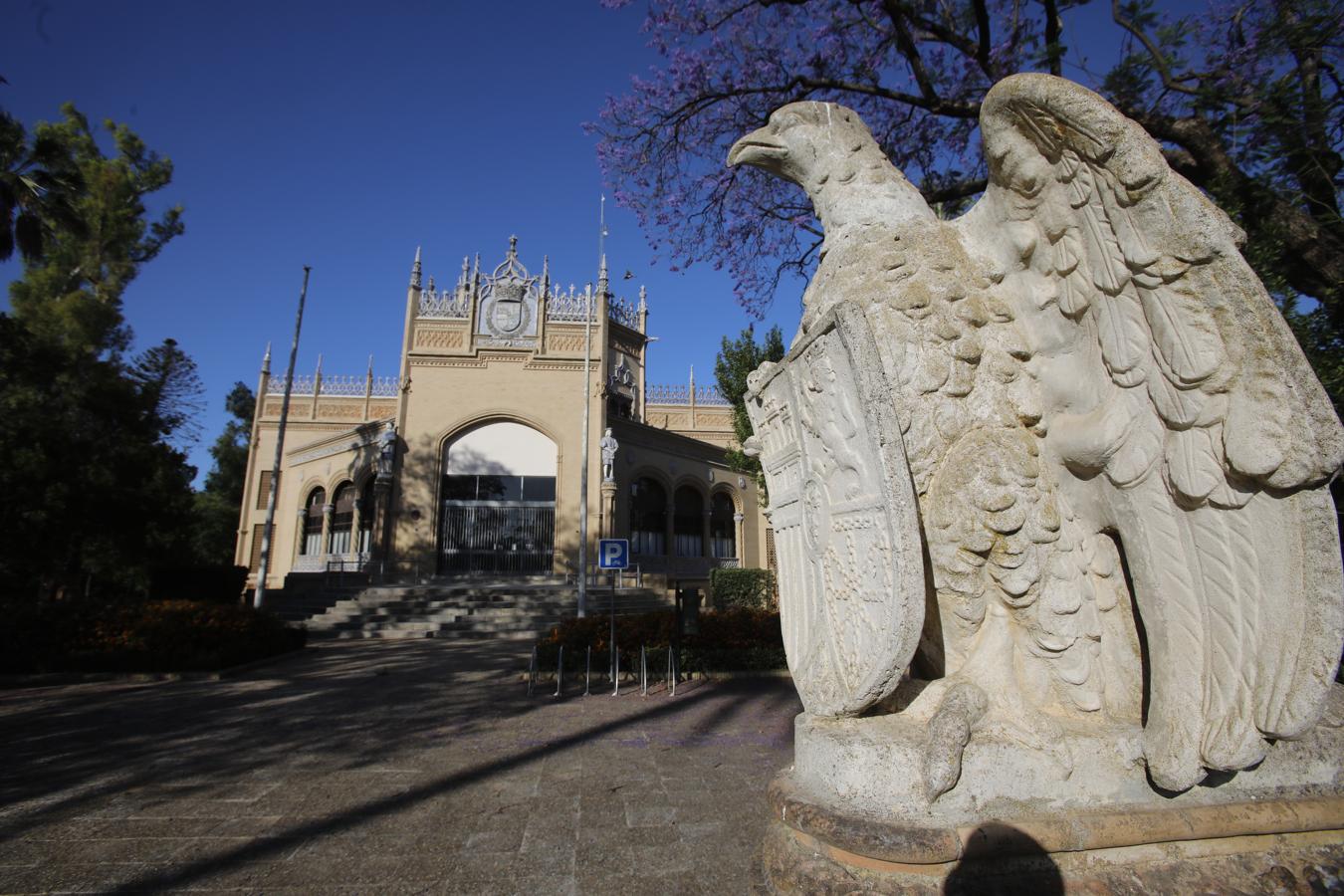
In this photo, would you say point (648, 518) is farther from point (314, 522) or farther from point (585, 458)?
point (314, 522)

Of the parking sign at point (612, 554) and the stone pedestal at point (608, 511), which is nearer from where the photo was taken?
the parking sign at point (612, 554)

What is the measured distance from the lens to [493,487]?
18828mm

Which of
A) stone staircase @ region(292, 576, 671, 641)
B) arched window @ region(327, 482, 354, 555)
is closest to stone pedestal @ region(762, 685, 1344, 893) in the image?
stone staircase @ region(292, 576, 671, 641)

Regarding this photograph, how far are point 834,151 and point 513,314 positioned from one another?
735 inches

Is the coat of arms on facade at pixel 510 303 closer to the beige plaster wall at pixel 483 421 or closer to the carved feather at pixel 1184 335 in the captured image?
the beige plaster wall at pixel 483 421

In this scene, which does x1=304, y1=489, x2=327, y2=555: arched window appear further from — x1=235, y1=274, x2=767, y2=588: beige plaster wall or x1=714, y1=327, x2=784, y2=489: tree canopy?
x1=714, y1=327, x2=784, y2=489: tree canopy

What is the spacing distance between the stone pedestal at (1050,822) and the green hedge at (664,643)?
6.04 meters

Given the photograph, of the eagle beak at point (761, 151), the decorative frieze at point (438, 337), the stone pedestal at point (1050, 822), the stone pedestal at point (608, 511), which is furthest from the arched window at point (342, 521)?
the stone pedestal at point (1050, 822)

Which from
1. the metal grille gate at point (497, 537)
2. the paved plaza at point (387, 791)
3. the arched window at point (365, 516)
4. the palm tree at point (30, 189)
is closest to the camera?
the paved plaza at point (387, 791)

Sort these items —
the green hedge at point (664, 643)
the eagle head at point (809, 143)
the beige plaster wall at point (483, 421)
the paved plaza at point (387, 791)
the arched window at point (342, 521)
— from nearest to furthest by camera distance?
the paved plaza at point (387, 791) → the eagle head at point (809, 143) → the green hedge at point (664, 643) → the beige plaster wall at point (483, 421) → the arched window at point (342, 521)

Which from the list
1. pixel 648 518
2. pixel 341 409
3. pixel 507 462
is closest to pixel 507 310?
pixel 507 462

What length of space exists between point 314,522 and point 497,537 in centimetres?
772

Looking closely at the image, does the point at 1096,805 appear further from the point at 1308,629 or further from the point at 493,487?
the point at 493,487

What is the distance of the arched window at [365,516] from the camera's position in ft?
63.8
